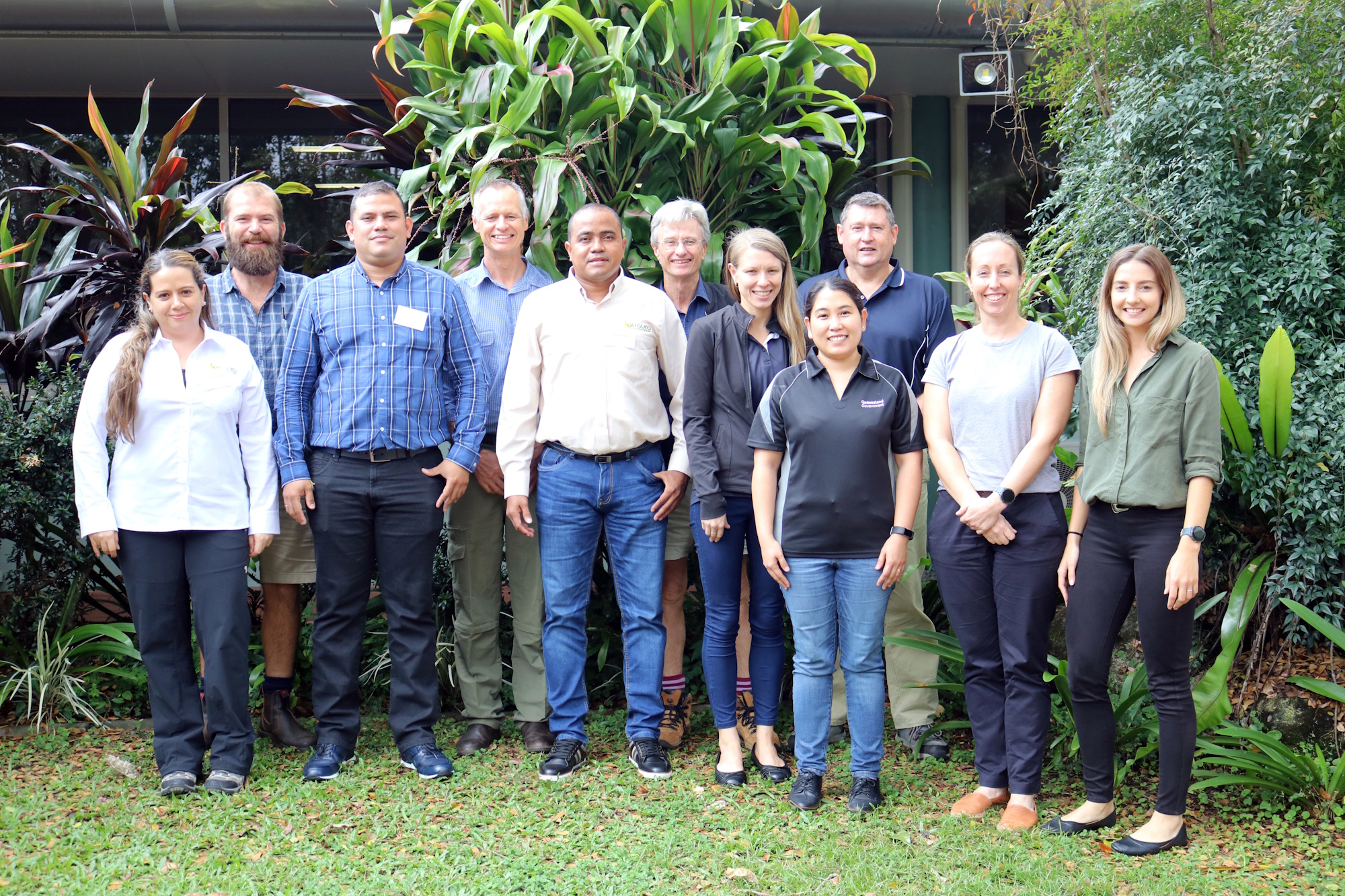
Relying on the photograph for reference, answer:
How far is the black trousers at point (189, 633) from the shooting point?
347 centimetres

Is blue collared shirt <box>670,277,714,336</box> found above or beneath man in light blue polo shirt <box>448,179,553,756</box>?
above

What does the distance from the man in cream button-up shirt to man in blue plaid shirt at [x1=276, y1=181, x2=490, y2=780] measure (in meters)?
0.23

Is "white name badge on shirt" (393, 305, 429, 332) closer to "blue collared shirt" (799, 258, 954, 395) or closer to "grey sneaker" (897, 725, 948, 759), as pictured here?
"blue collared shirt" (799, 258, 954, 395)

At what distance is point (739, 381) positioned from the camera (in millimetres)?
3602

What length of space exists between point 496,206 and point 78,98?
15.1 ft

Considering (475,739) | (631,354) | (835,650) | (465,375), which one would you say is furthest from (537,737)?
(631,354)

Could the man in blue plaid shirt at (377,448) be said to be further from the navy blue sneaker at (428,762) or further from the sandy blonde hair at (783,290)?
the sandy blonde hair at (783,290)

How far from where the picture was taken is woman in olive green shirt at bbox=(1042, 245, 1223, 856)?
2.99 metres

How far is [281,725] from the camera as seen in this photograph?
399 centimetres

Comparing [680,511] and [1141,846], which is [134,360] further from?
[1141,846]

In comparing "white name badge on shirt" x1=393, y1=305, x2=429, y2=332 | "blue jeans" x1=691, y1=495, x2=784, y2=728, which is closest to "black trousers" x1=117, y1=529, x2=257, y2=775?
"white name badge on shirt" x1=393, y1=305, x2=429, y2=332

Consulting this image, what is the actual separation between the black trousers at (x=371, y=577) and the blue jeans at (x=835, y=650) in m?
1.27

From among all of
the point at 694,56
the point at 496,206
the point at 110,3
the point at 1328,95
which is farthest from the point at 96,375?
the point at 1328,95

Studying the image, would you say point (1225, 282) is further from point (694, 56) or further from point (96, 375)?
point (96, 375)
